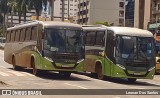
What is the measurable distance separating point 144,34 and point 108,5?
331 ft

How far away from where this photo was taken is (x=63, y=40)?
77.0 ft

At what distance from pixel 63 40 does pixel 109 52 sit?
8.12 feet

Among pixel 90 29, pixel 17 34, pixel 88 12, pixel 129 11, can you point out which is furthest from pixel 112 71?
pixel 88 12

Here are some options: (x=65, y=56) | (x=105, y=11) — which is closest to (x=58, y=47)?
(x=65, y=56)

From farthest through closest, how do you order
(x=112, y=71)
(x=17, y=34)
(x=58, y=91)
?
1. (x=17, y=34)
2. (x=112, y=71)
3. (x=58, y=91)

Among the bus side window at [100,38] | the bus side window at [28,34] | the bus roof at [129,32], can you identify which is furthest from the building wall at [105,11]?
the bus roof at [129,32]

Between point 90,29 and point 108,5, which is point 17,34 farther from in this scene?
point 108,5

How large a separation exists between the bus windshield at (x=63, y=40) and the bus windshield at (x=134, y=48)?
7.40 ft

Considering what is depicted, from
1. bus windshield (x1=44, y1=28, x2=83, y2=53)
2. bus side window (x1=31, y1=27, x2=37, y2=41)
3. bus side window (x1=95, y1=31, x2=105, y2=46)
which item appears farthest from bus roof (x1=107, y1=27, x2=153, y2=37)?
bus side window (x1=31, y1=27, x2=37, y2=41)

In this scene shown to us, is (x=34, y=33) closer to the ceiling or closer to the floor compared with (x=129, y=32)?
closer to the floor

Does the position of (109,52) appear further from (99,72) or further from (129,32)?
(99,72)

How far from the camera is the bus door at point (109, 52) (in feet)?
75.9

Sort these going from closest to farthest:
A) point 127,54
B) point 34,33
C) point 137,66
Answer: point 127,54 < point 137,66 < point 34,33

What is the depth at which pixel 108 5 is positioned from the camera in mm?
123688
